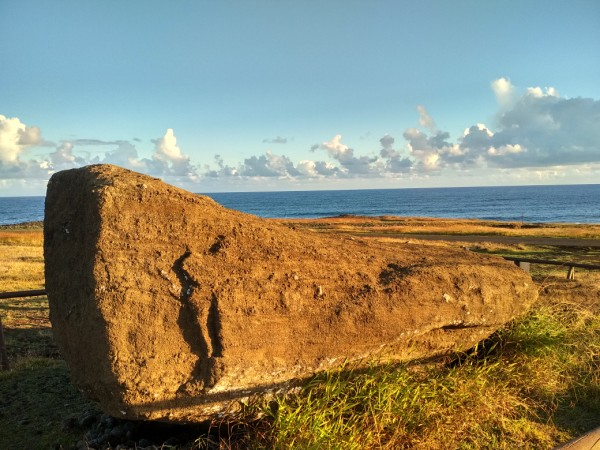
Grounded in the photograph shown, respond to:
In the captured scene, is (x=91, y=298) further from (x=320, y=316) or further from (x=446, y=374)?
(x=446, y=374)

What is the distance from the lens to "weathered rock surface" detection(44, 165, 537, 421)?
4.50 meters

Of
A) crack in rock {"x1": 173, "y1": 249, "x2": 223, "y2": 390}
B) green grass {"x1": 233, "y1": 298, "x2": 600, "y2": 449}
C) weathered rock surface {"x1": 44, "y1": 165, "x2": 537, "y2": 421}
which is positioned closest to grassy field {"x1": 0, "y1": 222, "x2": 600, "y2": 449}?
green grass {"x1": 233, "y1": 298, "x2": 600, "y2": 449}

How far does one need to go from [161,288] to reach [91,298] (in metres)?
0.62

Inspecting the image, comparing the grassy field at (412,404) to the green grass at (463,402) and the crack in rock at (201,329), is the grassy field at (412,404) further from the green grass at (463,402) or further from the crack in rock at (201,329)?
the crack in rock at (201,329)

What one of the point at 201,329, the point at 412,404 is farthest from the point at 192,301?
the point at 412,404

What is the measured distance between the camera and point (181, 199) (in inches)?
199

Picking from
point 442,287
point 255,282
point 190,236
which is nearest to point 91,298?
point 190,236

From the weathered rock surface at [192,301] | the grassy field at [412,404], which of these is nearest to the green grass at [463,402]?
the grassy field at [412,404]

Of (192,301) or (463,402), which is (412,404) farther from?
(192,301)

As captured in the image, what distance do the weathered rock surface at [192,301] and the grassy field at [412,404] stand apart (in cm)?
34

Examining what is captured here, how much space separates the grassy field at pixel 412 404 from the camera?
4.78 m

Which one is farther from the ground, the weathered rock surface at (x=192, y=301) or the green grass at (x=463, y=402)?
the weathered rock surface at (x=192, y=301)

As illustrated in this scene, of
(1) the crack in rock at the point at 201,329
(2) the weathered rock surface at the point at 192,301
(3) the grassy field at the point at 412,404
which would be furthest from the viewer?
(3) the grassy field at the point at 412,404

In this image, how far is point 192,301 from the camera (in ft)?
15.4
